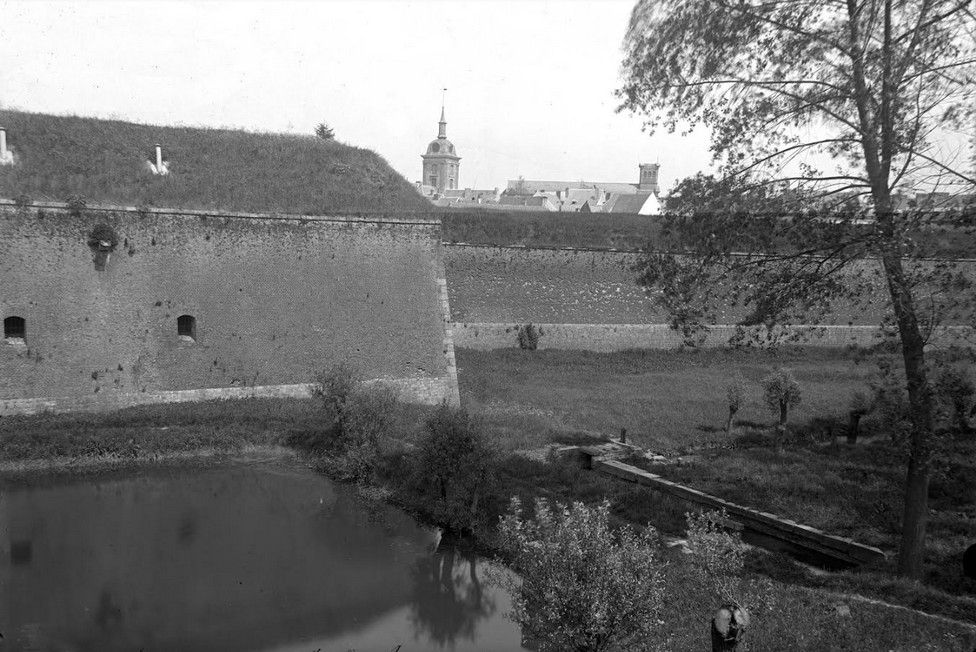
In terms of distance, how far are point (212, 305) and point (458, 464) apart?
6.87 meters

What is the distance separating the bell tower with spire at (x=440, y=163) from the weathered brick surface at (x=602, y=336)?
1740 inches

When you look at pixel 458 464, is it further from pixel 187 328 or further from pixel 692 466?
pixel 187 328

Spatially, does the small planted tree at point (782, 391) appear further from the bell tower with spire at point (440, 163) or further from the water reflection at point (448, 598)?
the bell tower with spire at point (440, 163)

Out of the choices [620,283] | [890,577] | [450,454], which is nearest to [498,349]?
[620,283]

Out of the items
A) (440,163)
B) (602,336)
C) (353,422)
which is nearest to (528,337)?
(602,336)

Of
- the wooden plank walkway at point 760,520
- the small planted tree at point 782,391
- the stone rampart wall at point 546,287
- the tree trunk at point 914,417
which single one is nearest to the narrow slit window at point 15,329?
the wooden plank walkway at point 760,520

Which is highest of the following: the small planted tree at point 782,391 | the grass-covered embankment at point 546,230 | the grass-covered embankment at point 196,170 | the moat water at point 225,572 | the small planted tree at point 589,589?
the grass-covered embankment at point 196,170

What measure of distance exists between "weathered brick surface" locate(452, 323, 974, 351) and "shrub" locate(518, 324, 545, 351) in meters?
0.19

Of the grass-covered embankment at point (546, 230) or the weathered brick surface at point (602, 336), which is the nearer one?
the weathered brick surface at point (602, 336)

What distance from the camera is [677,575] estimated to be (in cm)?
802

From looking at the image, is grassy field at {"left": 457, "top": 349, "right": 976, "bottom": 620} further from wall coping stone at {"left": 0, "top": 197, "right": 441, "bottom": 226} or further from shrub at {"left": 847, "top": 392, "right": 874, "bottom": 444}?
wall coping stone at {"left": 0, "top": 197, "right": 441, "bottom": 226}

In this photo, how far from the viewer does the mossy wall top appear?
13.0 meters

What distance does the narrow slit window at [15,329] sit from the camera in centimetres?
1286

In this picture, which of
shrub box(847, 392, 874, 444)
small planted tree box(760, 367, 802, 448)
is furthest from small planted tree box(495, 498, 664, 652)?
shrub box(847, 392, 874, 444)
